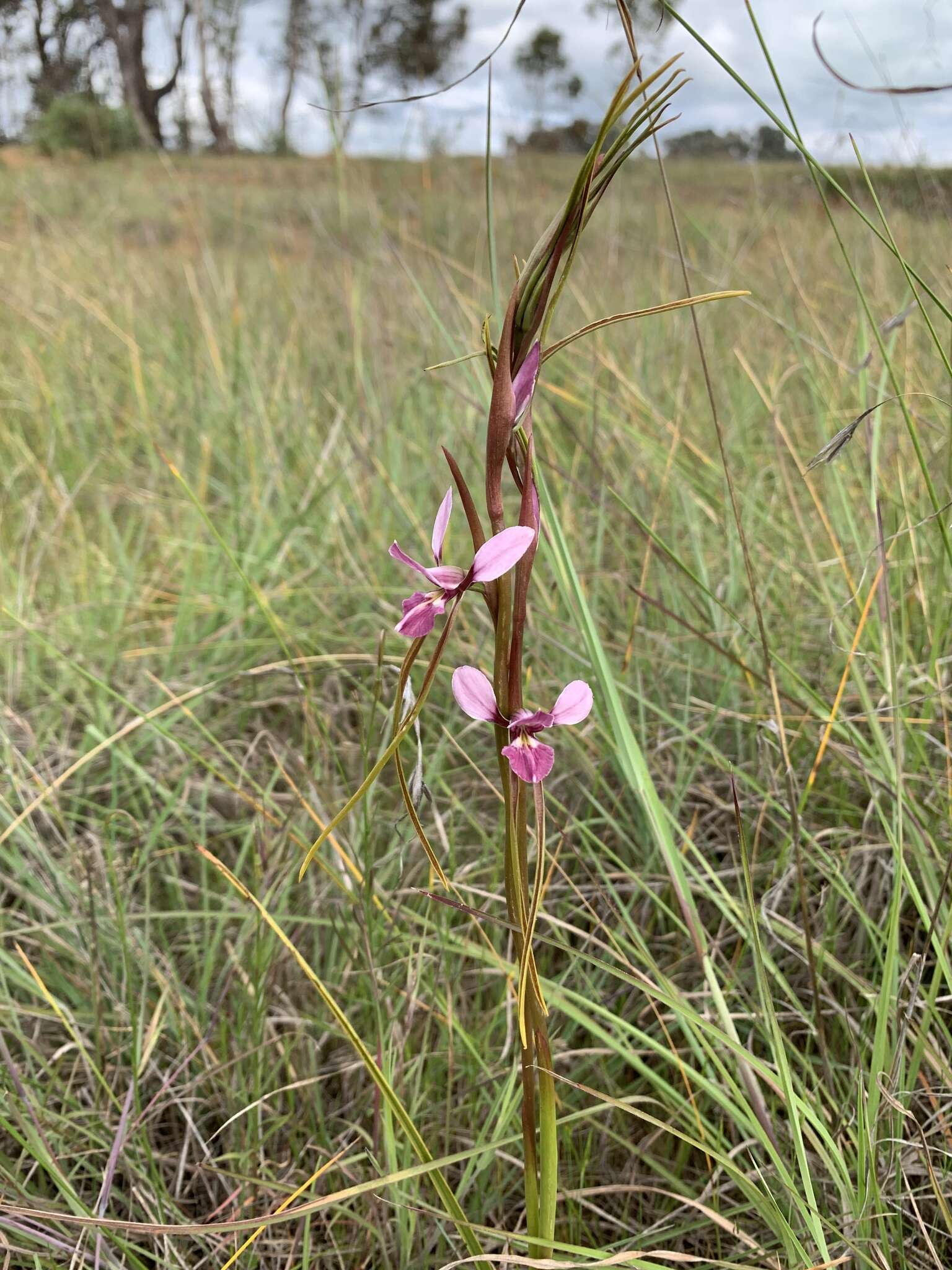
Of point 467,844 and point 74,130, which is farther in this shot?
point 74,130

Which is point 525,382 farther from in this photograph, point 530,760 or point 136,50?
point 136,50

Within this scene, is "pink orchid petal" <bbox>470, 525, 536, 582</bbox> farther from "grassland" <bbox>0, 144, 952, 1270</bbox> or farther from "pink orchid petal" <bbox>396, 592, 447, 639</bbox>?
"grassland" <bbox>0, 144, 952, 1270</bbox>

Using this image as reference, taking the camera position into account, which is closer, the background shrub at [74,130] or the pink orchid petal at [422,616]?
the pink orchid petal at [422,616]

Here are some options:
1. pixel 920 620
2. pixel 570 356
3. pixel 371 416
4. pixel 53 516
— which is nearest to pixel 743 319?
pixel 570 356

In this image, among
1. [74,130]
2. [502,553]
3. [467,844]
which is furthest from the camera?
[74,130]

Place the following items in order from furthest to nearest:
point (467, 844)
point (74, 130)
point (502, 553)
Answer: point (74, 130), point (467, 844), point (502, 553)

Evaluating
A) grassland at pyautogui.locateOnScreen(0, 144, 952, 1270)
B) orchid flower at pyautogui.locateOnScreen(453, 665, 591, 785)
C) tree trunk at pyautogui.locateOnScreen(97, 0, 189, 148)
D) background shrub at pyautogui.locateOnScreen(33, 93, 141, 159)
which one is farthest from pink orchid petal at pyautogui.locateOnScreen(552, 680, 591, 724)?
background shrub at pyautogui.locateOnScreen(33, 93, 141, 159)

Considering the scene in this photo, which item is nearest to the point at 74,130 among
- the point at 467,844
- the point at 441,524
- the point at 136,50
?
the point at 136,50

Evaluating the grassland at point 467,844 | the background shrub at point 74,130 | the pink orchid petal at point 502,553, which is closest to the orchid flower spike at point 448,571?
the pink orchid petal at point 502,553

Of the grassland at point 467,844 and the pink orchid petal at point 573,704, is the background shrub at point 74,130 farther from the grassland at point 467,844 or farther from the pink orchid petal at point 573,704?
the pink orchid petal at point 573,704
